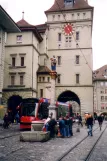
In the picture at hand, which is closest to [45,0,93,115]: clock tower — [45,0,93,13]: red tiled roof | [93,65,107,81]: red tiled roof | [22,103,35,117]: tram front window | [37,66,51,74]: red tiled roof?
[45,0,93,13]: red tiled roof

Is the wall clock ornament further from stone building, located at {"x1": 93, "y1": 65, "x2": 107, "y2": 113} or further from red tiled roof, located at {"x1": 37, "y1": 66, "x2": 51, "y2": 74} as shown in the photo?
stone building, located at {"x1": 93, "y1": 65, "x2": 107, "y2": 113}

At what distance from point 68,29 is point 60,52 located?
175 inches

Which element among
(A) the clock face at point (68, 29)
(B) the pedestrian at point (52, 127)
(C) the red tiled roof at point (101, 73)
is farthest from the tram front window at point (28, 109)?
(C) the red tiled roof at point (101, 73)

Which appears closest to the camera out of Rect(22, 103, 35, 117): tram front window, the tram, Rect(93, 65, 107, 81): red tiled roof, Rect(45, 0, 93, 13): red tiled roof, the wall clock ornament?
the tram

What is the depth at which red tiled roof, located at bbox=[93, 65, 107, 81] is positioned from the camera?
87125 mm

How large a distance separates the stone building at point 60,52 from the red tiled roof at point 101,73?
1376 inches

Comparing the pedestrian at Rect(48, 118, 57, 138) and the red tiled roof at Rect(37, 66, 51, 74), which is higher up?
the red tiled roof at Rect(37, 66, 51, 74)

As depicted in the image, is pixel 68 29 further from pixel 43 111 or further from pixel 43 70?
pixel 43 111

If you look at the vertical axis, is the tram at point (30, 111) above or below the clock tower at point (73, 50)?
below

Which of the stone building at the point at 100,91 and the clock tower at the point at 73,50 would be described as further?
the stone building at the point at 100,91

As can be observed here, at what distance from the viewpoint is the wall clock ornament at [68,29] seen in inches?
1991

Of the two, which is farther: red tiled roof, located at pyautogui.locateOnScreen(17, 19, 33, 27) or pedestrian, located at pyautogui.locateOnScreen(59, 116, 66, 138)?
red tiled roof, located at pyautogui.locateOnScreen(17, 19, 33, 27)

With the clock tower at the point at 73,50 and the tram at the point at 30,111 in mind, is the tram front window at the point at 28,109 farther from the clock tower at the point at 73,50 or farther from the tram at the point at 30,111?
the clock tower at the point at 73,50

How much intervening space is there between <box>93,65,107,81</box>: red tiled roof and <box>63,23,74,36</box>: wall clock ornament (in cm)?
3827
